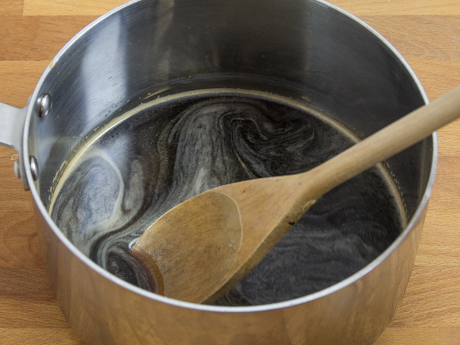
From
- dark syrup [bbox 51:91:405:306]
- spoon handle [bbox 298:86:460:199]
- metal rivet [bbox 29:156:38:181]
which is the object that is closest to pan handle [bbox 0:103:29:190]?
metal rivet [bbox 29:156:38:181]

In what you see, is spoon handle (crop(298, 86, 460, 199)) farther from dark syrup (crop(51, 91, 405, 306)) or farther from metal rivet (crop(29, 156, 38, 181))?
metal rivet (crop(29, 156, 38, 181))

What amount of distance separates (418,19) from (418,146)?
0.83 feet

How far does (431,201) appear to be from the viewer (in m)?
0.71

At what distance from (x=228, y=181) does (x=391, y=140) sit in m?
0.28

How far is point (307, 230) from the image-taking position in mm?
721

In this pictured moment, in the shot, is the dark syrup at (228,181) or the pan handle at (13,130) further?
the dark syrup at (228,181)

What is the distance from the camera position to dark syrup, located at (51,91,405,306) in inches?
26.9

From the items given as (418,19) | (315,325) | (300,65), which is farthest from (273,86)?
(315,325)

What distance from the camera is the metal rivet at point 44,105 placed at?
2.14ft

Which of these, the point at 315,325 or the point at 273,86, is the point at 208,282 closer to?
the point at 315,325

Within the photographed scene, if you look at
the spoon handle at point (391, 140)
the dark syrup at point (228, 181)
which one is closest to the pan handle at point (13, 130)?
the dark syrup at point (228, 181)

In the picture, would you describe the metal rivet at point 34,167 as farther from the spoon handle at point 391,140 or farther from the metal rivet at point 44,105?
the spoon handle at point 391,140

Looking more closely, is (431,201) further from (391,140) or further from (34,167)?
(34,167)

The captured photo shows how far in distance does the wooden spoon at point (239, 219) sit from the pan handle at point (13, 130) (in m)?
0.17
